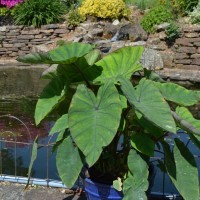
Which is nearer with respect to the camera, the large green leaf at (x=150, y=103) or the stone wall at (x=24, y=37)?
the large green leaf at (x=150, y=103)

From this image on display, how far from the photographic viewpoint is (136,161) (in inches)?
101

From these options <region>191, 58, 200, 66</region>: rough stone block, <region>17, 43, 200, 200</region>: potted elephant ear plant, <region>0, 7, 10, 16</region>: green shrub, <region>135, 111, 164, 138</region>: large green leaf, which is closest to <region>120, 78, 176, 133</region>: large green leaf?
A: <region>17, 43, 200, 200</region>: potted elephant ear plant

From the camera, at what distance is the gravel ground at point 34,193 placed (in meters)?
3.23

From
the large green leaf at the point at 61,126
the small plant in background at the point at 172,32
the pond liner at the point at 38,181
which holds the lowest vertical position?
the pond liner at the point at 38,181

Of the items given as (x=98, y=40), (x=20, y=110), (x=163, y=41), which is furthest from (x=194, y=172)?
(x=98, y=40)

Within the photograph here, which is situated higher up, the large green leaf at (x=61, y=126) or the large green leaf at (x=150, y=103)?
the large green leaf at (x=150, y=103)

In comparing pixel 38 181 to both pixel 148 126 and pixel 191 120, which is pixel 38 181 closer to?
pixel 148 126

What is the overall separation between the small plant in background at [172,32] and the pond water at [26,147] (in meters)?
3.21

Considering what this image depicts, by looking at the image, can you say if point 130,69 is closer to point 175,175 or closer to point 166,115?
point 166,115

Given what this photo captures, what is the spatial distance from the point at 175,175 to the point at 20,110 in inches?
177

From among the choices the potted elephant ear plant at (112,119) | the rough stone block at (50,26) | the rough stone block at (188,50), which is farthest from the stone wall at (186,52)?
the potted elephant ear plant at (112,119)

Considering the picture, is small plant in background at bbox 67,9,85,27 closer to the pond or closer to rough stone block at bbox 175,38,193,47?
the pond

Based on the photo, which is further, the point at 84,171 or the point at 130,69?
the point at 84,171

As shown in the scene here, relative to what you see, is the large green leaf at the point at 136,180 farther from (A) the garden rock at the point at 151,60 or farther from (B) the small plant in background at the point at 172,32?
(B) the small plant in background at the point at 172,32
